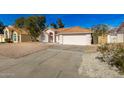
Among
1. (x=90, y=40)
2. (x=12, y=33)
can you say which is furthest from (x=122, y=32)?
(x=12, y=33)

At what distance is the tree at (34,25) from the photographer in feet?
104

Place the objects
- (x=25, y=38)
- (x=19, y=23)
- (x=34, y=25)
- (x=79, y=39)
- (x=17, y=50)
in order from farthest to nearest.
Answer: (x=19, y=23) < (x=25, y=38) < (x=34, y=25) < (x=79, y=39) < (x=17, y=50)

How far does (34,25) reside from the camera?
3256 cm

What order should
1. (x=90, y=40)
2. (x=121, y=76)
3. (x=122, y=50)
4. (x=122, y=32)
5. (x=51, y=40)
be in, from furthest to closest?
(x=51, y=40) < (x=122, y=32) < (x=90, y=40) < (x=122, y=50) < (x=121, y=76)

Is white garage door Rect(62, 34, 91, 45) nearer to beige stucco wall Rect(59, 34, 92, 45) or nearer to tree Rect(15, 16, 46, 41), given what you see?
beige stucco wall Rect(59, 34, 92, 45)

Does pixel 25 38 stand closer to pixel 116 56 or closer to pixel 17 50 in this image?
pixel 17 50

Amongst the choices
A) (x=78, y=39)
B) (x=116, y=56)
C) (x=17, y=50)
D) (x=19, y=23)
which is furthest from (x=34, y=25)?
(x=116, y=56)

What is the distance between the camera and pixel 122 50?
726 centimetres

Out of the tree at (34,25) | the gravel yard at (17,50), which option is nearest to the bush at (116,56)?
the gravel yard at (17,50)

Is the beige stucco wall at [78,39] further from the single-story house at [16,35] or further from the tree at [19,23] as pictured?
the tree at [19,23]

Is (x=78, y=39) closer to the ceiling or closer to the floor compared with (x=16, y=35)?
closer to the floor
